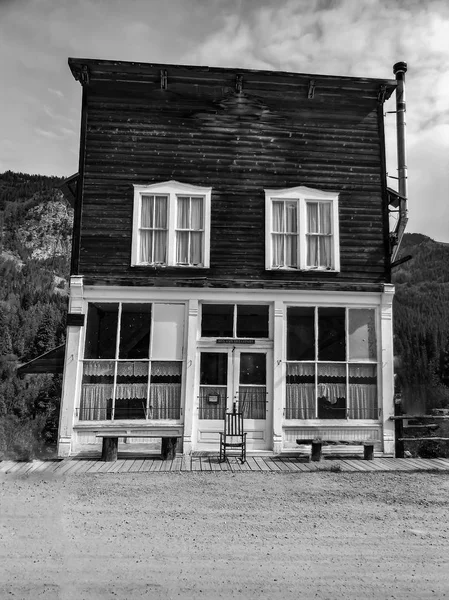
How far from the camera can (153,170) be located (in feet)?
41.3

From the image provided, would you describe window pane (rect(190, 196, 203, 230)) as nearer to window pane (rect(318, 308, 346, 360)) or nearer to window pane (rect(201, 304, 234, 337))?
window pane (rect(201, 304, 234, 337))

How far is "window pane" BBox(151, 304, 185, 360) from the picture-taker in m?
12.0

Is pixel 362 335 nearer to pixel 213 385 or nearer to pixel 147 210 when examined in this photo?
pixel 213 385

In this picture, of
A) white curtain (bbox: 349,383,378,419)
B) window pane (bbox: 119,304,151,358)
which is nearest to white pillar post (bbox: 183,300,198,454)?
window pane (bbox: 119,304,151,358)

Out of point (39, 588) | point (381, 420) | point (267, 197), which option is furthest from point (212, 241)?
point (39, 588)

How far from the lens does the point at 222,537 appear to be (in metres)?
6.21

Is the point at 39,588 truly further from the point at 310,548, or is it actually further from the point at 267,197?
the point at 267,197

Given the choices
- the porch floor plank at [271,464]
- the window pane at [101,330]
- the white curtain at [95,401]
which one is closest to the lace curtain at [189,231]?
the window pane at [101,330]

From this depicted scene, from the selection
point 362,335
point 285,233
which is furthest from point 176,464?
point 285,233

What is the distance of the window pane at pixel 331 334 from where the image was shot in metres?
12.3

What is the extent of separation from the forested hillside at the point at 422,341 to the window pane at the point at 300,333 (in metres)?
45.9

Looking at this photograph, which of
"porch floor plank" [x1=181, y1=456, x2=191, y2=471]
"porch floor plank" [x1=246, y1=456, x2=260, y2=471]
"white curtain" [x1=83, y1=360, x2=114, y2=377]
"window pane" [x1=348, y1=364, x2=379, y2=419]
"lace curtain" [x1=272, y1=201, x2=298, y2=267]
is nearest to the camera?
"porch floor plank" [x1=181, y1=456, x2=191, y2=471]

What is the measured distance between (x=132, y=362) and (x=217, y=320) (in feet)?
7.54

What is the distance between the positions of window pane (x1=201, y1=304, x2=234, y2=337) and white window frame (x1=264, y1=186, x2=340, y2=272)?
1578 millimetres
